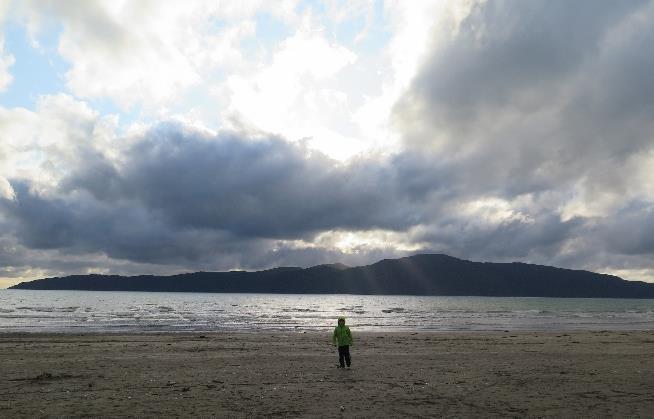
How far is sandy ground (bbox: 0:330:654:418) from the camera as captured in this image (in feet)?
36.3

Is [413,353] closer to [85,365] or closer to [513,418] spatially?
[513,418]

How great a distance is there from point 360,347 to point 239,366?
9.80m

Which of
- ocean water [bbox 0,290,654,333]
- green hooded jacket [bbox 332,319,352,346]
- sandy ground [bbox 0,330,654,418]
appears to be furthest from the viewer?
ocean water [bbox 0,290,654,333]

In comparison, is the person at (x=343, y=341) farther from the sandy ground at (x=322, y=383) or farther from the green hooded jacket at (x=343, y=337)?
the sandy ground at (x=322, y=383)

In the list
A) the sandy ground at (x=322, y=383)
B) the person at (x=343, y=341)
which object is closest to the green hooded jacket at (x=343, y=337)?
the person at (x=343, y=341)

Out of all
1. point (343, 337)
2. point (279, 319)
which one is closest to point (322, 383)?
point (343, 337)

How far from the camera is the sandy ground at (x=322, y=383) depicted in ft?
36.3

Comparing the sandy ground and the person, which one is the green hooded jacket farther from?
the sandy ground

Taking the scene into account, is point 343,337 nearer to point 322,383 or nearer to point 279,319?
point 322,383

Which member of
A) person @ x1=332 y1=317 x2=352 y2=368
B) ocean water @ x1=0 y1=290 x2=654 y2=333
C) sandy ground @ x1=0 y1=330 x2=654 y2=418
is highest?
person @ x1=332 y1=317 x2=352 y2=368

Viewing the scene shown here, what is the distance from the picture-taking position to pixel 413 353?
23.6 meters

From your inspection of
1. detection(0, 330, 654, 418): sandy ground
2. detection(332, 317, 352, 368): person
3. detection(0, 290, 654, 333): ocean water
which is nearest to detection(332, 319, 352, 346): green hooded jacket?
detection(332, 317, 352, 368): person

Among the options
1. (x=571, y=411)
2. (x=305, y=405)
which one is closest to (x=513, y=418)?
(x=571, y=411)

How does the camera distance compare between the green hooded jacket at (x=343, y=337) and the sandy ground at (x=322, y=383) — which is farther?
the green hooded jacket at (x=343, y=337)
